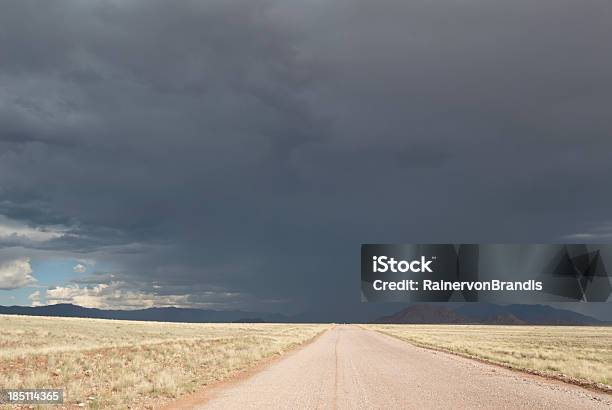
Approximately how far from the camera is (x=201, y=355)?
29.2 meters

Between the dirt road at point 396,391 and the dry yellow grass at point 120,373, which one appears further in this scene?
the dry yellow grass at point 120,373

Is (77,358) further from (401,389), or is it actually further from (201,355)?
(401,389)

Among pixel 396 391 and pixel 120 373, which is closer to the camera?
Answer: pixel 396 391

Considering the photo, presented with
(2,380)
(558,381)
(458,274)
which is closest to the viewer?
(2,380)

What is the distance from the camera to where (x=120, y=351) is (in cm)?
2875

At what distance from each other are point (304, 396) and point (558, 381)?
11.0 metres

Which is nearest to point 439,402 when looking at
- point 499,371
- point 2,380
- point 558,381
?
point 558,381

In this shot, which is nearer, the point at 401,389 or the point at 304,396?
the point at 304,396

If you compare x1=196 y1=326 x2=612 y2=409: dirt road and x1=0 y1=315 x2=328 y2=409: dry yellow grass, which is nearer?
x1=196 y1=326 x2=612 y2=409: dirt road

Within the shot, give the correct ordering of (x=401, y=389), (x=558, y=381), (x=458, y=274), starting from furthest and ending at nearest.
Result: (x=458, y=274) < (x=558, y=381) < (x=401, y=389)

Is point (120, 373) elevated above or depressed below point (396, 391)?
below

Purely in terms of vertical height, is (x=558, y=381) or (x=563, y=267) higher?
(x=563, y=267)

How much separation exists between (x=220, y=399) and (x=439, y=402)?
5.88 meters

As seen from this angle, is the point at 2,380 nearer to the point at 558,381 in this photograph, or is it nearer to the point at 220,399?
the point at 220,399
